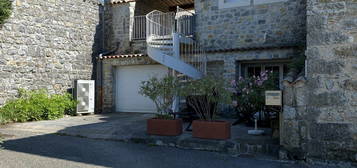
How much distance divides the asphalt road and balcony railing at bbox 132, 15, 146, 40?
5729 millimetres

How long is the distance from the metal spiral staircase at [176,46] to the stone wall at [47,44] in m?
2.48

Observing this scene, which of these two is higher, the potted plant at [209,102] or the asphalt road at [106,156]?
the potted plant at [209,102]

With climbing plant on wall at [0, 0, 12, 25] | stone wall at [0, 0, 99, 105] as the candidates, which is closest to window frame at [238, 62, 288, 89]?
stone wall at [0, 0, 99, 105]

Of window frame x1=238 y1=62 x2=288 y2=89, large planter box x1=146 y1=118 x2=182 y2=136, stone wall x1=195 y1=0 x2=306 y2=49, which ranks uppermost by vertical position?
stone wall x1=195 y1=0 x2=306 y2=49

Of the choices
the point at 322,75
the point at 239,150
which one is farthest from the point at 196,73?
the point at 322,75

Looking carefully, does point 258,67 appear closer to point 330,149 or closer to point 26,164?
point 330,149

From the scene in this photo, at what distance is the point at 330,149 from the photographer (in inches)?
174

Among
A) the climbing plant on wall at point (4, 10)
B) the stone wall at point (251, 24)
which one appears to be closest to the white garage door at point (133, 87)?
the stone wall at point (251, 24)

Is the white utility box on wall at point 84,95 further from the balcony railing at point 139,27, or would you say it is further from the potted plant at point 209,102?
the potted plant at point 209,102

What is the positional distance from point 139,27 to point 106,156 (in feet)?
22.7

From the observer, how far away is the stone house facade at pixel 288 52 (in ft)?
14.4

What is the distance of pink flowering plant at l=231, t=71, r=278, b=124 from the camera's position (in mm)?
6496

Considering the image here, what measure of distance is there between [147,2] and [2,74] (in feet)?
18.9

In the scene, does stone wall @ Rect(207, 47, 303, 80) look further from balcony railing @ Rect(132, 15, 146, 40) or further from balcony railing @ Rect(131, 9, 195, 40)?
balcony railing @ Rect(132, 15, 146, 40)
